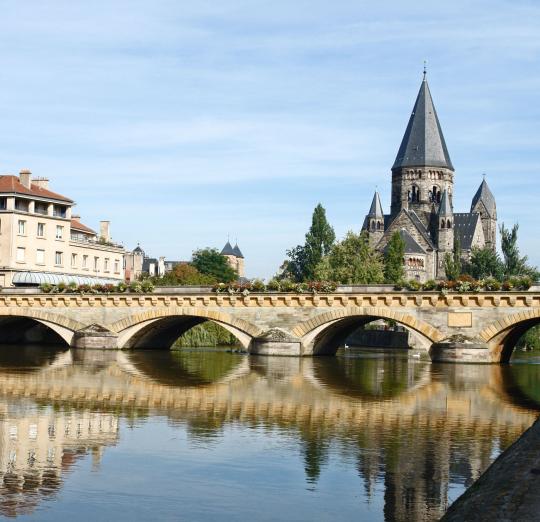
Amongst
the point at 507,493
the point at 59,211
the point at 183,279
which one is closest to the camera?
the point at 507,493

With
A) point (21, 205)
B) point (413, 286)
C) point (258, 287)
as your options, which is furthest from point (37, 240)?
point (413, 286)

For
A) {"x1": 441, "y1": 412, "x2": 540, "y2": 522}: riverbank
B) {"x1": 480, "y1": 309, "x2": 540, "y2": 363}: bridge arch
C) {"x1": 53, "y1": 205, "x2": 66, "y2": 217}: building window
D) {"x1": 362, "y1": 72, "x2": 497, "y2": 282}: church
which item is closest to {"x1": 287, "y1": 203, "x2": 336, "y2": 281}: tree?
{"x1": 362, "y1": 72, "x2": 497, "y2": 282}: church

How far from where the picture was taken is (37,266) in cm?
8769

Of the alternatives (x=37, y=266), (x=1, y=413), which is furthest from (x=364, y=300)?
(x=37, y=266)

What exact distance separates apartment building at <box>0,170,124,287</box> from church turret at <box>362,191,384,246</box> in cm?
9112

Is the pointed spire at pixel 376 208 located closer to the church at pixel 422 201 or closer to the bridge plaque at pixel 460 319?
the church at pixel 422 201

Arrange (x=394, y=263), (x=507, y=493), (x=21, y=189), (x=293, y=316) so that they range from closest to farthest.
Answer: (x=507, y=493) < (x=293, y=316) < (x=21, y=189) < (x=394, y=263)

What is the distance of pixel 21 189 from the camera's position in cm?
8688

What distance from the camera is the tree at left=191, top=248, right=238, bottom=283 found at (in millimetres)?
159875

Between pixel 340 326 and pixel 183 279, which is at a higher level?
pixel 183 279

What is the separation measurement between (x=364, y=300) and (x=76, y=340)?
825 inches

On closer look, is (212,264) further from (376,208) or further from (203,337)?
(203,337)

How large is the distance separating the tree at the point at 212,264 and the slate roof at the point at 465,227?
1957 inches

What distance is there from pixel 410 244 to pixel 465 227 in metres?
21.5
